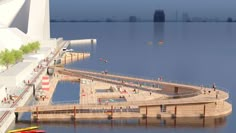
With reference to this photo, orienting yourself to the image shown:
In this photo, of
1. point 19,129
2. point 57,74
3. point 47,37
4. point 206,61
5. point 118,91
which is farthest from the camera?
point 47,37

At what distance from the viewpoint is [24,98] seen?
28.0m

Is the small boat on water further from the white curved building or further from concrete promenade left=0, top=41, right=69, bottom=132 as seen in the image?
the white curved building

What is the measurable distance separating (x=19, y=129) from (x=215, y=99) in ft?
33.3

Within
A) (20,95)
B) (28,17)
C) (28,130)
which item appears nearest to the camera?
(28,130)

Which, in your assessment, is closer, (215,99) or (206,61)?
(215,99)

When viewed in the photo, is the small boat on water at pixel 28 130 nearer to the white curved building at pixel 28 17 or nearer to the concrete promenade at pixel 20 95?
the concrete promenade at pixel 20 95

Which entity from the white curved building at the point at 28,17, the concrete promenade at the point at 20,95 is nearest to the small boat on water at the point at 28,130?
the concrete promenade at the point at 20,95

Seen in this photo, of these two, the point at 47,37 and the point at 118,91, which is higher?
the point at 47,37

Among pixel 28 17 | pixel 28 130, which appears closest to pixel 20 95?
pixel 28 130

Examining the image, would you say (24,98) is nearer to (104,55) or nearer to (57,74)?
(57,74)

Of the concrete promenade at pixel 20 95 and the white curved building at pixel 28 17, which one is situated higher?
the white curved building at pixel 28 17

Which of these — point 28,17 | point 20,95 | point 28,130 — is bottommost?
point 28,130

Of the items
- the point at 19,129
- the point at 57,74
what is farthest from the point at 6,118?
the point at 57,74

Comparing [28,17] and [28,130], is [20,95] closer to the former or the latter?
[28,130]
